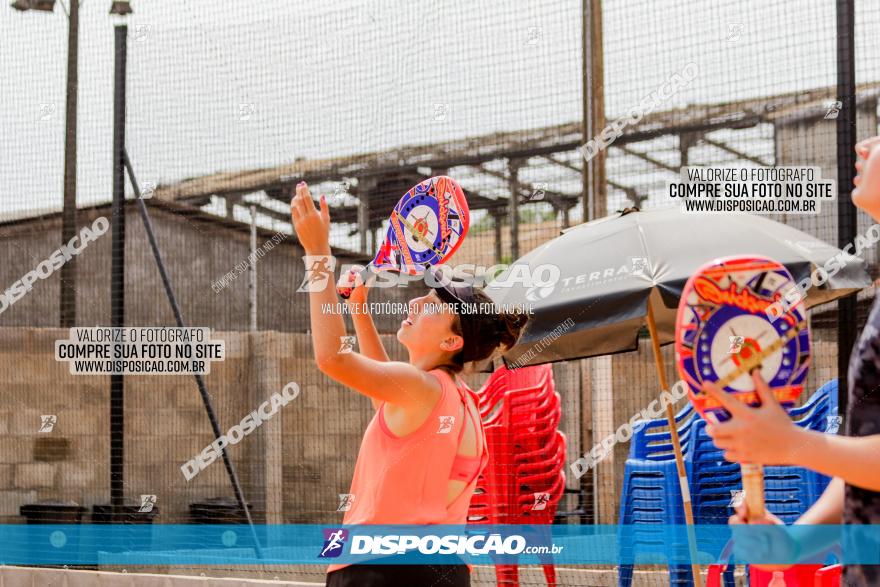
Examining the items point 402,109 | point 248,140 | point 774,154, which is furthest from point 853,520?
point 248,140

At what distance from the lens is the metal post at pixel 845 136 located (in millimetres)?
5125

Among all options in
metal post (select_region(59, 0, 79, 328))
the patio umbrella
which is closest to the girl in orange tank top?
the patio umbrella

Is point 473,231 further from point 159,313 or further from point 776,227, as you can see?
point 776,227

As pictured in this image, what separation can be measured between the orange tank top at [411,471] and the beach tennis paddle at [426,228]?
1370 mm

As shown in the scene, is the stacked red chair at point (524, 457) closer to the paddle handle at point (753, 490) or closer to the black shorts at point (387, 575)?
the black shorts at point (387, 575)

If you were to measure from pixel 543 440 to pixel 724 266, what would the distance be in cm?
474

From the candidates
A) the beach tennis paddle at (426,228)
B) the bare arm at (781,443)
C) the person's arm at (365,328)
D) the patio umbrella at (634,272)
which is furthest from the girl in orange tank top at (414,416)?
the patio umbrella at (634,272)

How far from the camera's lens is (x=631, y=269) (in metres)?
4.96

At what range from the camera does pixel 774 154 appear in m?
6.66

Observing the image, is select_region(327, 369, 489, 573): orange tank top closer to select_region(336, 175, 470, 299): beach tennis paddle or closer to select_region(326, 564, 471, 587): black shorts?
select_region(326, 564, 471, 587): black shorts

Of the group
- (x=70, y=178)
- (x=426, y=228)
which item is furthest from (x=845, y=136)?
(x=70, y=178)

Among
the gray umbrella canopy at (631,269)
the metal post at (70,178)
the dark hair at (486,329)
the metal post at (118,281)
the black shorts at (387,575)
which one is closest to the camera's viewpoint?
the black shorts at (387,575)

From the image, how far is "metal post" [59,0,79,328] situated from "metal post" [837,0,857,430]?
5.30 m

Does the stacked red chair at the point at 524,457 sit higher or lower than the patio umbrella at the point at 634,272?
lower
